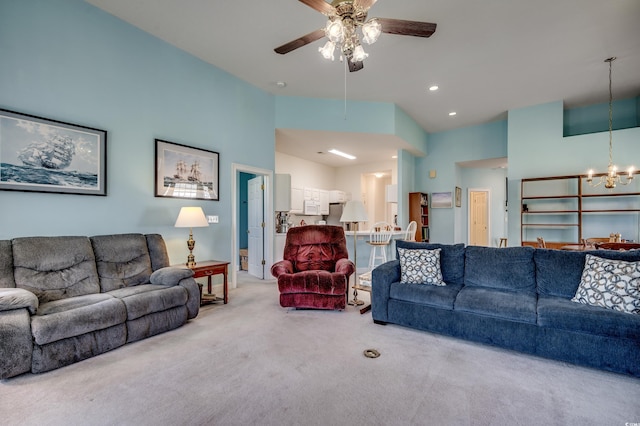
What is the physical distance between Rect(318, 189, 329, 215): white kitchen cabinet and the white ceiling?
2.55m

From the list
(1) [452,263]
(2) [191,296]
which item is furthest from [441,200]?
(2) [191,296]

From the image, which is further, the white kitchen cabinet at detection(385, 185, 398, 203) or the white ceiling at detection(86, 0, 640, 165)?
the white kitchen cabinet at detection(385, 185, 398, 203)

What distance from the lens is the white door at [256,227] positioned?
5.58 meters

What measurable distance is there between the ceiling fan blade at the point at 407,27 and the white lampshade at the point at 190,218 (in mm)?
2823

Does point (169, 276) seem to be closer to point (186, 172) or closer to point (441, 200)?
point (186, 172)

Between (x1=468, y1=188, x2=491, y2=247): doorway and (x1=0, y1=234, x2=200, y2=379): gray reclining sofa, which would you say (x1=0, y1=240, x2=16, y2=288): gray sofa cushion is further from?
(x1=468, y1=188, x2=491, y2=247): doorway

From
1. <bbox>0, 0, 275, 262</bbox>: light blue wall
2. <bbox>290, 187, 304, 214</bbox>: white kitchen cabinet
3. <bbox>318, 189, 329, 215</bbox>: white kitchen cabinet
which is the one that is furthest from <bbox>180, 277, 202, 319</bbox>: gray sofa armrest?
<bbox>318, 189, 329, 215</bbox>: white kitchen cabinet

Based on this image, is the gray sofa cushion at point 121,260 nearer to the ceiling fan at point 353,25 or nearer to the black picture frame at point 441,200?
the ceiling fan at point 353,25

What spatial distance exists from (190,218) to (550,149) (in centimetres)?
650

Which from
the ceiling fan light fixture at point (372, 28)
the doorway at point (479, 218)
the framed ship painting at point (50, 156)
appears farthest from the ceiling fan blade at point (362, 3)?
the doorway at point (479, 218)

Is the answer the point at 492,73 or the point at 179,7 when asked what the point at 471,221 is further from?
the point at 179,7

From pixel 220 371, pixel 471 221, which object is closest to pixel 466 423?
pixel 220 371

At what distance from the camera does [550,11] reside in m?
3.19

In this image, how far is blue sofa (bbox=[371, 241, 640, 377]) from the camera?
218cm
